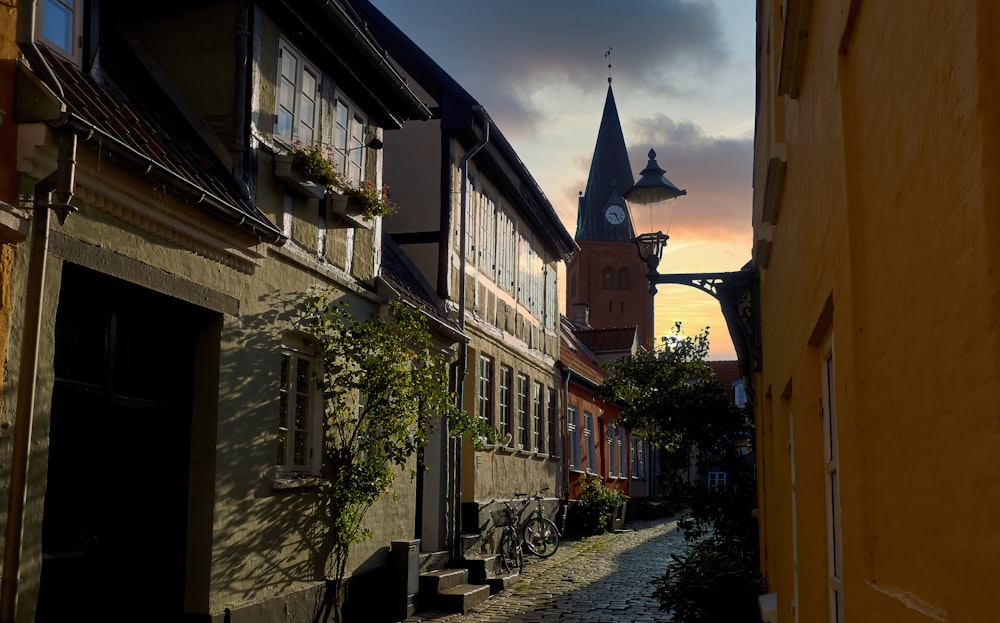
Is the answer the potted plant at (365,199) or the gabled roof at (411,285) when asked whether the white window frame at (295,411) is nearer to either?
the potted plant at (365,199)

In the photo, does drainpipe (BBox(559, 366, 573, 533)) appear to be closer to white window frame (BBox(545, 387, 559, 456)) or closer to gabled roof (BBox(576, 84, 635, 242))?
white window frame (BBox(545, 387, 559, 456))

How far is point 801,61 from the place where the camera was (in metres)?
4.14

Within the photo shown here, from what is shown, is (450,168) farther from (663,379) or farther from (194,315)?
(194,315)

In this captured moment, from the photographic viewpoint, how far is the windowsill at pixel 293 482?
28.9ft

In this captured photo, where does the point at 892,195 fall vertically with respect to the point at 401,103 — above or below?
below

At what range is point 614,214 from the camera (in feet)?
224

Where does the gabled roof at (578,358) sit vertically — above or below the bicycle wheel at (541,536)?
above

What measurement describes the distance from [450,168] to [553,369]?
8310 millimetres

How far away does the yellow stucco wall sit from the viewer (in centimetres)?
145

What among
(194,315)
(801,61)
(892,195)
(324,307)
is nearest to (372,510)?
(324,307)

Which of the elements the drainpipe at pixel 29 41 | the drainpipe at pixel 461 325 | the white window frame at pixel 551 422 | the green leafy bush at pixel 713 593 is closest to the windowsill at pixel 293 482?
the green leafy bush at pixel 713 593

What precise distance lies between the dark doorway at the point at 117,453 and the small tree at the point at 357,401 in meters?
1.91

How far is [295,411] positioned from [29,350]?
4.01 metres

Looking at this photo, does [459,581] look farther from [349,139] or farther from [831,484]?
[831,484]
